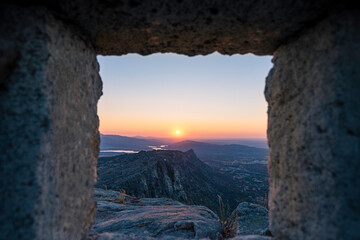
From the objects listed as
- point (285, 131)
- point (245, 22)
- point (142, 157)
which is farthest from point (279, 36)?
point (142, 157)

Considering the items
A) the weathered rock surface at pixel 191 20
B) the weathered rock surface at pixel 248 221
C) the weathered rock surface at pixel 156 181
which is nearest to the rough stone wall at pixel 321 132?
the weathered rock surface at pixel 191 20

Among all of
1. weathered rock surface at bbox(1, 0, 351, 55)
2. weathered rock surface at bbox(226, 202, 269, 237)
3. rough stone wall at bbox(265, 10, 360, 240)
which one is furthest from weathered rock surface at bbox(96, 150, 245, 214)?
rough stone wall at bbox(265, 10, 360, 240)

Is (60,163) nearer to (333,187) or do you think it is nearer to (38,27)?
(38,27)

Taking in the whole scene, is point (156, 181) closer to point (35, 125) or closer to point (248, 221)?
point (248, 221)

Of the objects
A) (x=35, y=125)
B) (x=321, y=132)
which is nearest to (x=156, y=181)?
(x=35, y=125)

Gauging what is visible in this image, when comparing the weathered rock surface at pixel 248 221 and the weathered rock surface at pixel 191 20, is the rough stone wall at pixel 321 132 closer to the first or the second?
the weathered rock surface at pixel 191 20

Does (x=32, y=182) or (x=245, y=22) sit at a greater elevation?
(x=245, y=22)
